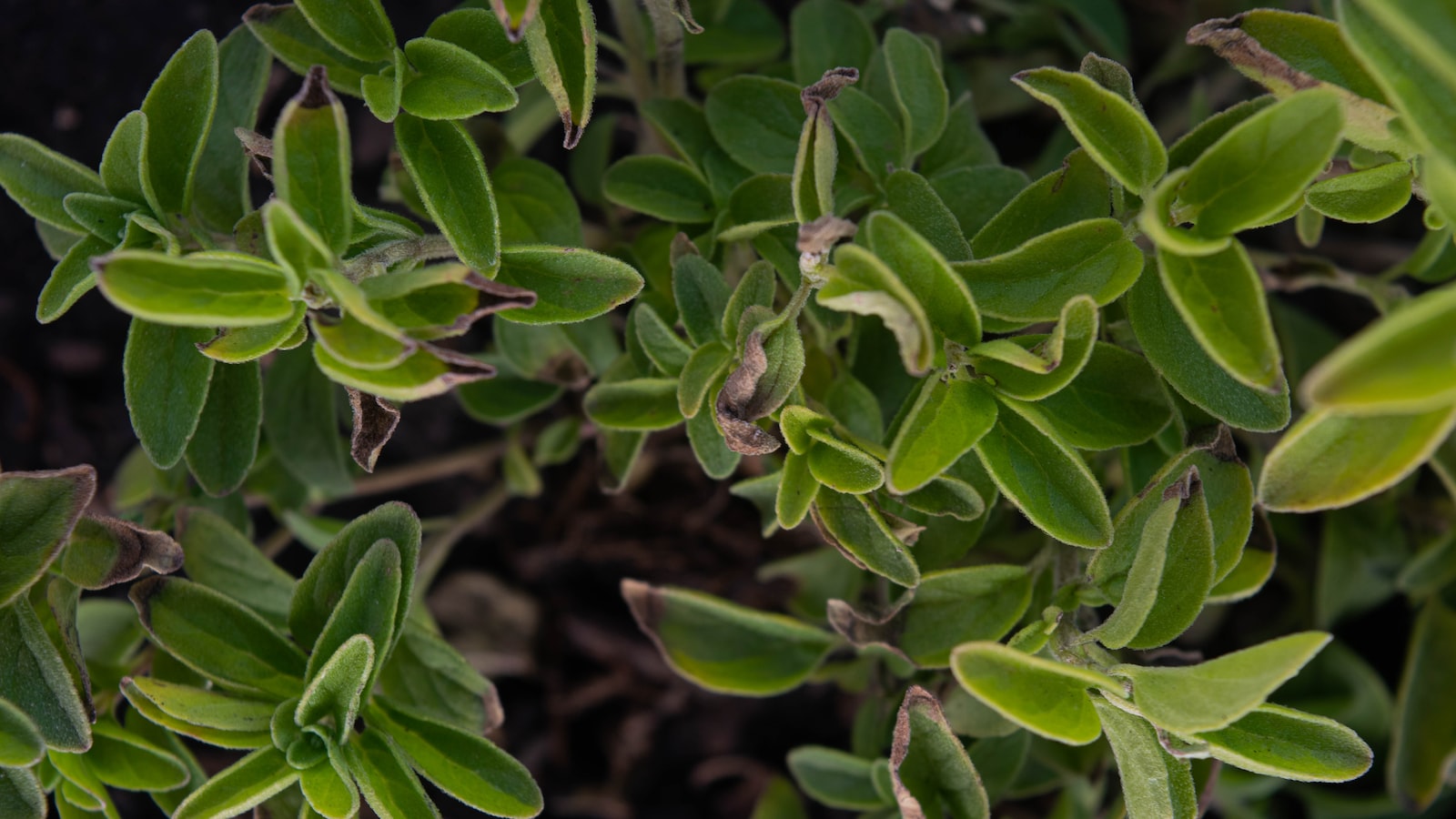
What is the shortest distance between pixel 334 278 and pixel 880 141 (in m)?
0.72

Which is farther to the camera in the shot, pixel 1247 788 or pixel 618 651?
pixel 618 651

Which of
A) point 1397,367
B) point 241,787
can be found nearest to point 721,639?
point 241,787

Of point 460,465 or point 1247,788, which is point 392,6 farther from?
point 1247,788

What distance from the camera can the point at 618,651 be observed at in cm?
239

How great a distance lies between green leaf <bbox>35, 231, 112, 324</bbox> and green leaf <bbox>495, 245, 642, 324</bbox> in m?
0.46

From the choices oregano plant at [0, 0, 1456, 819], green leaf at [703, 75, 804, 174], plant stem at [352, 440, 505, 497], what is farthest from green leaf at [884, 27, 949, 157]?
plant stem at [352, 440, 505, 497]

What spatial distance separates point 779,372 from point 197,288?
53cm

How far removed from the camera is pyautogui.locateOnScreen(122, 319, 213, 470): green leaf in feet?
4.06

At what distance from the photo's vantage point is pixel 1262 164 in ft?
3.15

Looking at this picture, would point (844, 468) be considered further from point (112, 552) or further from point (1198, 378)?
point (112, 552)

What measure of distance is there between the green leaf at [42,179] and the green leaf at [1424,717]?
2.00 meters

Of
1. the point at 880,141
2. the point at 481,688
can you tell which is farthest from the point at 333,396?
A: the point at 880,141

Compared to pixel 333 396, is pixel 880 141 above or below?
above

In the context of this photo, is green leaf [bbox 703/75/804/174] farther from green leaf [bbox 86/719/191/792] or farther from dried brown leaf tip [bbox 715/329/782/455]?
green leaf [bbox 86/719/191/792]
